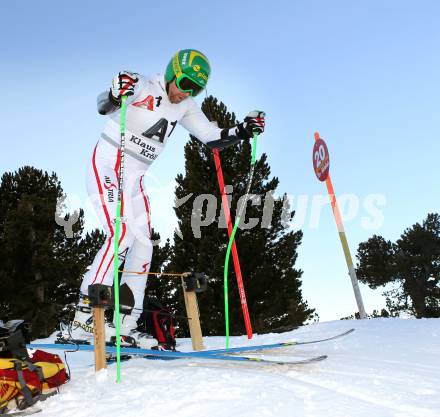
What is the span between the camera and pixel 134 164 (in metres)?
4.08

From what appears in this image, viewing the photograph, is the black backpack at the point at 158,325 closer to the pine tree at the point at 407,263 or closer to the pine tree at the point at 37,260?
the pine tree at the point at 37,260

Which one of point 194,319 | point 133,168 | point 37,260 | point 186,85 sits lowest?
point 194,319

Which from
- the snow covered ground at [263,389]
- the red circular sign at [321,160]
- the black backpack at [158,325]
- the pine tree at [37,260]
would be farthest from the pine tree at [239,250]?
the snow covered ground at [263,389]

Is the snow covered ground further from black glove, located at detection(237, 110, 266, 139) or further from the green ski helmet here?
the green ski helmet

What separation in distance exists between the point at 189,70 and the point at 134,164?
93 cm

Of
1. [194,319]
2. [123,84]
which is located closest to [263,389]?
→ [194,319]

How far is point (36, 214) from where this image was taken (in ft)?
68.2

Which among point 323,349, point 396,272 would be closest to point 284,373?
point 323,349

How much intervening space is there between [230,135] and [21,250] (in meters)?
17.9

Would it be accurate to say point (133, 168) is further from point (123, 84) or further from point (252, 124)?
point (252, 124)

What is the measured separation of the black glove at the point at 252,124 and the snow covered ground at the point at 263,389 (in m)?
2.04

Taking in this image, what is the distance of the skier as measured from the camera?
3822mm

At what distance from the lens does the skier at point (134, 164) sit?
12.5ft

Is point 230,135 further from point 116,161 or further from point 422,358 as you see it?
point 422,358
